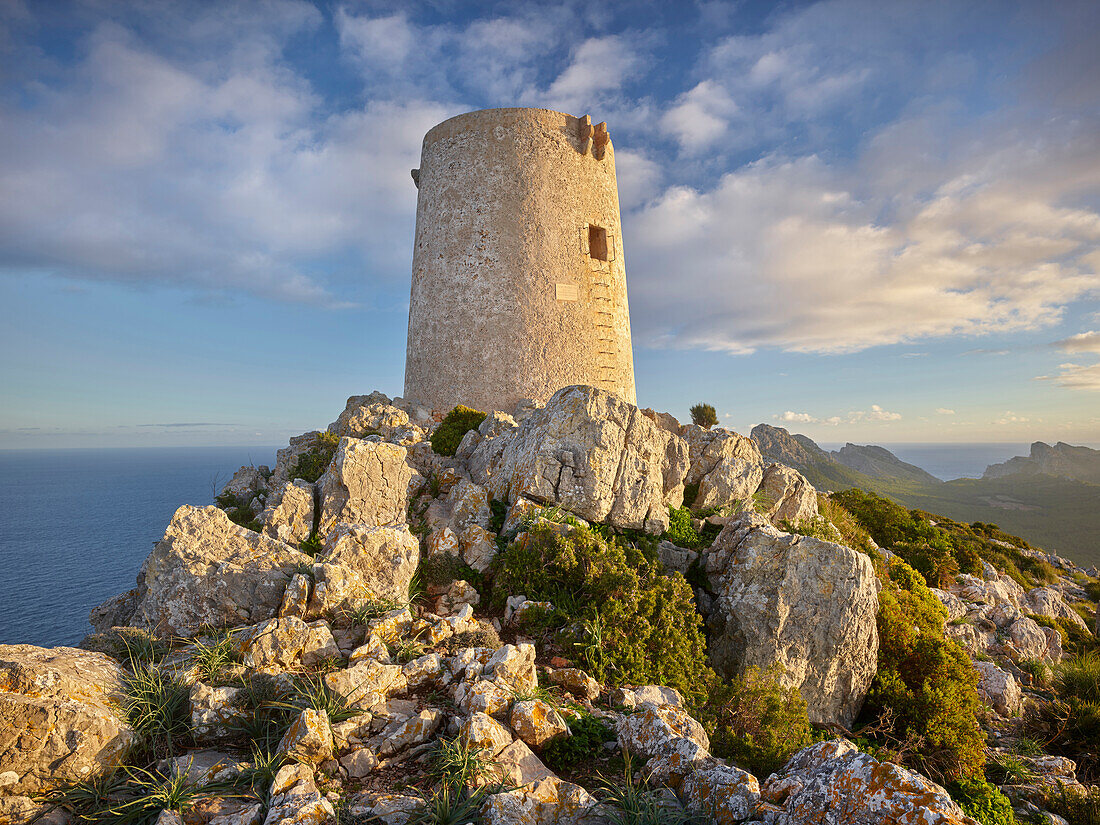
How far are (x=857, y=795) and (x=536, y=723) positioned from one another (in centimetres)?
271

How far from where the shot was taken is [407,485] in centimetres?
1063

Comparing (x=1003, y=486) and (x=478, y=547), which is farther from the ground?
(x=478, y=547)

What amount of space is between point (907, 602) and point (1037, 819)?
450 cm

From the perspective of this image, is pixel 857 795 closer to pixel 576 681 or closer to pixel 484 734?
pixel 484 734

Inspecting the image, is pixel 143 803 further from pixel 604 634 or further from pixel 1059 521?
pixel 1059 521

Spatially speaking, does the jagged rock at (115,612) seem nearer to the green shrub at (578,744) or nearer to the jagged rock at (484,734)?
the jagged rock at (484,734)

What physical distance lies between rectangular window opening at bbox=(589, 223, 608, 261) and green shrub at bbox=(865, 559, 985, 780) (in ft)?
40.3

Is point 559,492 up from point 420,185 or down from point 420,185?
down

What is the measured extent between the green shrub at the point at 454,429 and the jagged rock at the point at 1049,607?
19.7 m

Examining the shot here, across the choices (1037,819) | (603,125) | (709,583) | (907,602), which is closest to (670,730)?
Answer: (709,583)

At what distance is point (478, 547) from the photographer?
927 cm

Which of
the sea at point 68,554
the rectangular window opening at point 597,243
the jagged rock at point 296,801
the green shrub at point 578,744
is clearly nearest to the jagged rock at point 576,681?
the green shrub at point 578,744

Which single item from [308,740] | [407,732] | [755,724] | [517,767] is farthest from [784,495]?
[308,740]

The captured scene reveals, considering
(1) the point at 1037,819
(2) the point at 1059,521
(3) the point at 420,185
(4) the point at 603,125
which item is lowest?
(2) the point at 1059,521
